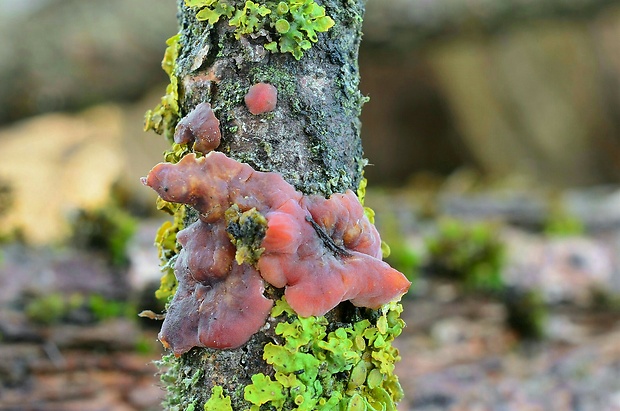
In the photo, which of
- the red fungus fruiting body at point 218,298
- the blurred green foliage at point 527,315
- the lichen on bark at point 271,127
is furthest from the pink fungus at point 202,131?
the blurred green foliage at point 527,315

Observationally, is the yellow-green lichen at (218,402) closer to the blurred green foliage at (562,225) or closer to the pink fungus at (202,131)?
the pink fungus at (202,131)

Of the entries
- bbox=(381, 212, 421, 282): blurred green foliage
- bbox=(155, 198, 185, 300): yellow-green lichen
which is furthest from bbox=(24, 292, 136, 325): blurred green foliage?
bbox=(155, 198, 185, 300): yellow-green lichen

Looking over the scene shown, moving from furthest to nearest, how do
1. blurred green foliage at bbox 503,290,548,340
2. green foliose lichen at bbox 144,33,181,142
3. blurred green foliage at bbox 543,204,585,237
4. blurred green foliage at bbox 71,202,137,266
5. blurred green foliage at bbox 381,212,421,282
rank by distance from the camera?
blurred green foliage at bbox 543,204,585,237 < blurred green foliage at bbox 381,212,421,282 < blurred green foliage at bbox 503,290,548,340 < blurred green foliage at bbox 71,202,137,266 < green foliose lichen at bbox 144,33,181,142

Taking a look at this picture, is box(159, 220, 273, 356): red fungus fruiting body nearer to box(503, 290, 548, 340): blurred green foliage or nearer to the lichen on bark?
the lichen on bark

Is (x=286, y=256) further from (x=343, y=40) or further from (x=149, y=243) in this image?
(x=149, y=243)

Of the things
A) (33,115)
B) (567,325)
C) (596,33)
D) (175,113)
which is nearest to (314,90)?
(175,113)
